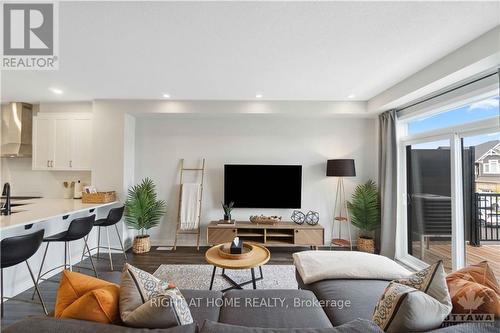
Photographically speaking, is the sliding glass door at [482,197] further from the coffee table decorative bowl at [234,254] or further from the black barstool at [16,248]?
the black barstool at [16,248]

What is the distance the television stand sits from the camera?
3.59m

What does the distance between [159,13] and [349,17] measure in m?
1.47

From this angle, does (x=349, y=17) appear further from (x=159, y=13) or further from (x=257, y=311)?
(x=257, y=311)

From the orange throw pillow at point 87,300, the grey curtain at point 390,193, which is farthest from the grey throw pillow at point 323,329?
the grey curtain at point 390,193

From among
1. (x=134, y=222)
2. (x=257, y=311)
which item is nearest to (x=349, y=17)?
(x=257, y=311)

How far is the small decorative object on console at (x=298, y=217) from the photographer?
151 inches

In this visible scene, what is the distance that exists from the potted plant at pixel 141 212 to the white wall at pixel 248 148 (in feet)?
1.03

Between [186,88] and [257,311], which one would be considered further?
[186,88]

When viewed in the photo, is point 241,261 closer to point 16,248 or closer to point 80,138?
point 16,248

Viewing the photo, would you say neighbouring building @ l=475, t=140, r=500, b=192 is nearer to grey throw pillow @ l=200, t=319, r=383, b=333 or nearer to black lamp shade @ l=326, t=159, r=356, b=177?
black lamp shade @ l=326, t=159, r=356, b=177

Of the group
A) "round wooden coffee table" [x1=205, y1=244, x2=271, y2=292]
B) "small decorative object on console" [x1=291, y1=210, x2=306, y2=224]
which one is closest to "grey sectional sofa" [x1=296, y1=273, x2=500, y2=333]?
"round wooden coffee table" [x1=205, y1=244, x2=271, y2=292]

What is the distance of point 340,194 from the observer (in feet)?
13.3

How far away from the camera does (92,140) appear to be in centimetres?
371

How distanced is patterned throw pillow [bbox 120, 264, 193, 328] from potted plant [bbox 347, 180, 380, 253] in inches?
134
